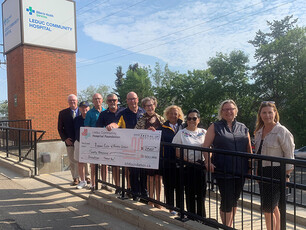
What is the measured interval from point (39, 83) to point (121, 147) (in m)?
7.64

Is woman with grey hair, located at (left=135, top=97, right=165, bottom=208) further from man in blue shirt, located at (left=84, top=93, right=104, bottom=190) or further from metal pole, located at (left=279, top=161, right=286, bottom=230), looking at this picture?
metal pole, located at (left=279, top=161, right=286, bottom=230)

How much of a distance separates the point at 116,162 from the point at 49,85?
7.60 m

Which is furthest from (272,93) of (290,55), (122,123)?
(122,123)

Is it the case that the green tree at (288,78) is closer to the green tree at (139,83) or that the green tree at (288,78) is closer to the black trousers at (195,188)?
the black trousers at (195,188)

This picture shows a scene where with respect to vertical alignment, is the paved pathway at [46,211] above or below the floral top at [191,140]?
below

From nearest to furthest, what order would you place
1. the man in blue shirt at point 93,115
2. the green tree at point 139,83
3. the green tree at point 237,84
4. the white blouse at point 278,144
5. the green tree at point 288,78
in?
the white blouse at point 278,144 → the man in blue shirt at point 93,115 → the green tree at point 288,78 → the green tree at point 237,84 → the green tree at point 139,83

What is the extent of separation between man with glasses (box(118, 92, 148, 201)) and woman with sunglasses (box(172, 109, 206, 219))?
809 mm

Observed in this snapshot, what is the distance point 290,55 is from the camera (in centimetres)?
2562

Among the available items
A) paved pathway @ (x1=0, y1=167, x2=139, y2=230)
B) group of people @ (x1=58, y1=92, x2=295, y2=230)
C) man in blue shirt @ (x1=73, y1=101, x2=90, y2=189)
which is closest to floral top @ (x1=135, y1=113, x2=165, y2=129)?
group of people @ (x1=58, y1=92, x2=295, y2=230)

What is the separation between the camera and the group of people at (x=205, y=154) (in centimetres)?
292

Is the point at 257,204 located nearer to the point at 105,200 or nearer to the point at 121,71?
the point at 105,200

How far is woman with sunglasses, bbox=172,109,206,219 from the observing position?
343cm

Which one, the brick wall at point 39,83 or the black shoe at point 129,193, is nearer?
the black shoe at point 129,193

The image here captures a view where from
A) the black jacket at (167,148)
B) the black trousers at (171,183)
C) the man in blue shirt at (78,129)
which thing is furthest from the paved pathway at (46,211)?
the black jacket at (167,148)
